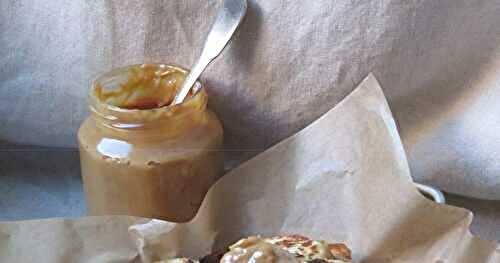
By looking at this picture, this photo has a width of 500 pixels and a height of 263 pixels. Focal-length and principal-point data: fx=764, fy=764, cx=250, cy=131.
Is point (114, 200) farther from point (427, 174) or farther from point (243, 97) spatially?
point (427, 174)

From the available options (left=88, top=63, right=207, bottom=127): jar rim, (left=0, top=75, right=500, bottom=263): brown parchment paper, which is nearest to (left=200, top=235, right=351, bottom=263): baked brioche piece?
(left=0, top=75, right=500, bottom=263): brown parchment paper

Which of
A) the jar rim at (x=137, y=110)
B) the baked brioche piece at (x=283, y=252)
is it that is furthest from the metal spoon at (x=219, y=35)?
the baked brioche piece at (x=283, y=252)

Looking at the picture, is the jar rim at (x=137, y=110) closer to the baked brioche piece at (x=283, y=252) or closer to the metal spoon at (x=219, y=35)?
the metal spoon at (x=219, y=35)

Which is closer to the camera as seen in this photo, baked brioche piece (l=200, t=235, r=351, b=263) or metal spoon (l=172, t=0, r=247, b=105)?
baked brioche piece (l=200, t=235, r=351, b=263)

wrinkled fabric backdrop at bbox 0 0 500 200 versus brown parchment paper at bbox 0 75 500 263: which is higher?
wrinkled fabric backdrop at bbox 0 0 500 200

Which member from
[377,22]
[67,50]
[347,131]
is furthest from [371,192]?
[67,50]

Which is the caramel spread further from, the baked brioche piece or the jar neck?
the baked brioche piece
